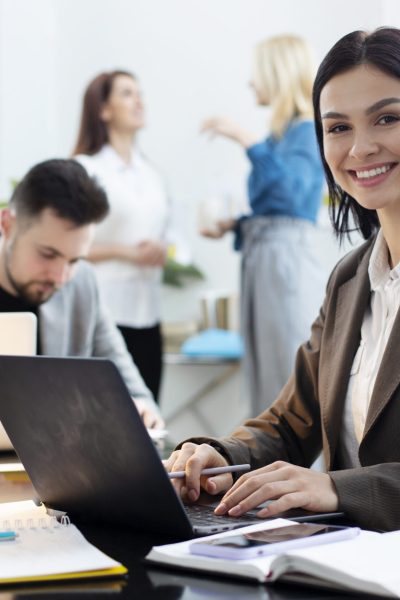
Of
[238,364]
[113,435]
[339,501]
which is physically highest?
[113,435]

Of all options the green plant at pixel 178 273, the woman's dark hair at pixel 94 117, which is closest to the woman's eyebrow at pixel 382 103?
the woman's dark hair at pixel 94 117

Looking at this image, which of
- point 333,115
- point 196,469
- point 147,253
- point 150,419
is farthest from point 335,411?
point 147,253

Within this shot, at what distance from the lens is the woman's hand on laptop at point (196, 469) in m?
1.35

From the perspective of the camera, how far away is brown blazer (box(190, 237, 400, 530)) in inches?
51.1

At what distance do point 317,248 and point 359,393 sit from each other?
2.47 metres

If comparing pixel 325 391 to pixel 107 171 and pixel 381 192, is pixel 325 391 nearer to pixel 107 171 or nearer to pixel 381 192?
pixel 381 192

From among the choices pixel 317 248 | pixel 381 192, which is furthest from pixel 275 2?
pixel 381 192

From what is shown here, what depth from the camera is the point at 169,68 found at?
534 cm

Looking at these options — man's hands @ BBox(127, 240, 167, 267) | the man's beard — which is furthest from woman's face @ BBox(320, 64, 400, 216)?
man's hands @ BBox(127, 240, 167, 267)

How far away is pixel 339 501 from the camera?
1.23 metres

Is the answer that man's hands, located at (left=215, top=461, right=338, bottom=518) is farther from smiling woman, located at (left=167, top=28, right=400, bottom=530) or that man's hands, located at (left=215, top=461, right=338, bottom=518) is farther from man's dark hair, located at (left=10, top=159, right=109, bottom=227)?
man's dark hair, located at (left=10, top=159, right=109, bottom=227)

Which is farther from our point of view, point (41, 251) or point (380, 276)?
point (41, 251)

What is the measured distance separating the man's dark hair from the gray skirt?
1.45 metres

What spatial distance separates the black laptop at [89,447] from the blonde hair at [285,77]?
2758 millimetres
